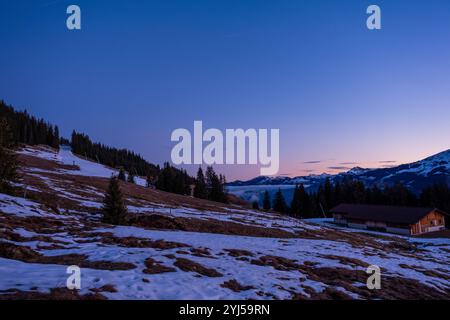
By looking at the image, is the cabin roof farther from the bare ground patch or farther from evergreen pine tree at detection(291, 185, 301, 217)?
the bare ground patch

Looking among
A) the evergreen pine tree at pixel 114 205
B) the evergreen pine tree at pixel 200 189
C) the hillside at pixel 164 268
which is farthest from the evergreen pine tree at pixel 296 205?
the evergreen pine tree at pixel 114 205

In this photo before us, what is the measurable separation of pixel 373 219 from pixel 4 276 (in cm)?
6966

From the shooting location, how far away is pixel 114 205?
26469 millimetres

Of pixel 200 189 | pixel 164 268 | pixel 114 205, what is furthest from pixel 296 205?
pixel 164 268

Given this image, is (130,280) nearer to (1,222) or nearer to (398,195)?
(1,222)

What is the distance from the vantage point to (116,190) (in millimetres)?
26312

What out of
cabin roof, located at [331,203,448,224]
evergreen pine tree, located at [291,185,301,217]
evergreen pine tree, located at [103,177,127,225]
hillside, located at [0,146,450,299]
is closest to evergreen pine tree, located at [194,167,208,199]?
evergreen pine tree, located at [291,185,301,217]

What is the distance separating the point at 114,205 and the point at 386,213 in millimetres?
61929

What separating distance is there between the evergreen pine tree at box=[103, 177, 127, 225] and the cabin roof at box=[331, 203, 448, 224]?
190 feet

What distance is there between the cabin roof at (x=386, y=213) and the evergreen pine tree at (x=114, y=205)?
190 ft

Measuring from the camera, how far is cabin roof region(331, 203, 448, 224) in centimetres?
5884

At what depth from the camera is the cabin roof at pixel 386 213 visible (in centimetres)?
5884

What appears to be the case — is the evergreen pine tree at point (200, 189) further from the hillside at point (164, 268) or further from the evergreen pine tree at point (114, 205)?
the hillside at point (164, 268)
